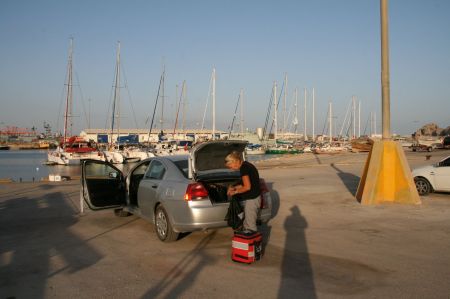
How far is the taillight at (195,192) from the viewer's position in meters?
7.01

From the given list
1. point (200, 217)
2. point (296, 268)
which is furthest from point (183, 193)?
point (296, 268)

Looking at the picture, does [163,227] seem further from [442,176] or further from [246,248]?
[442,176]

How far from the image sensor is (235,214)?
6.59 m

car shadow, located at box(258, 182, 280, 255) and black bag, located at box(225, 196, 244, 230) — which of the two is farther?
car shadow, located at box(258, 182, 280, 255)

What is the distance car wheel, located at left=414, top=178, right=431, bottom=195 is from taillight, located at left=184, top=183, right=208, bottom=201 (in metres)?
8.36

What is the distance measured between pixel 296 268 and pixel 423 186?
849 cm

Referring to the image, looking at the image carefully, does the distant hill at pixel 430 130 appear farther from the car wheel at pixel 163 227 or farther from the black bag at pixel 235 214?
the black bag at pixel 235 214

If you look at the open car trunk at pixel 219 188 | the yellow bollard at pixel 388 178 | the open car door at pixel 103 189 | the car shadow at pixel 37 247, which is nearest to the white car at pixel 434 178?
the yellow bollard at pixel 388 178

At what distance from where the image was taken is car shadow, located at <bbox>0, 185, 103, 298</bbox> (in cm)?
541

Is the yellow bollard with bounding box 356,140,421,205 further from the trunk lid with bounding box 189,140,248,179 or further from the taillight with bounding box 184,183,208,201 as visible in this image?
the taillight with bounding box 184,183,208,201

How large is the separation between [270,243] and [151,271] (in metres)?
2.39

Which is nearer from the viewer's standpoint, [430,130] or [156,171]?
[156,171]

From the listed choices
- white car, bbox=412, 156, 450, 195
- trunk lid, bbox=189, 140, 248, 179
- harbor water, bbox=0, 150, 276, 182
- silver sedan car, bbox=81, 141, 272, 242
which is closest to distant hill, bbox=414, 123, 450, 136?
harbor water, bbox=0, 150, 276, 182

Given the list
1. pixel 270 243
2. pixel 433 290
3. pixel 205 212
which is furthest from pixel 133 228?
pixel 433 290
